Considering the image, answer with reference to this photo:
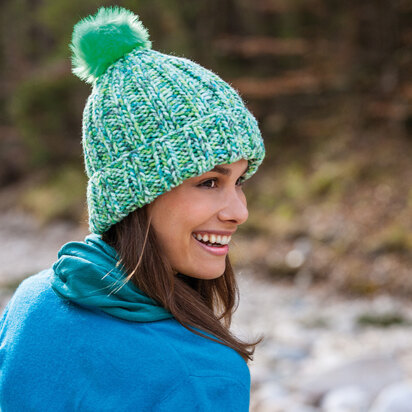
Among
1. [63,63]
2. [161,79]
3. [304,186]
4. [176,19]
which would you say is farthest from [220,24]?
[161,79]

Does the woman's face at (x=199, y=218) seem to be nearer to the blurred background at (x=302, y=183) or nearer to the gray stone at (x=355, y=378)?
the blurred background at (x=302, y=183)

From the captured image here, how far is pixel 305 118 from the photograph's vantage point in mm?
12375

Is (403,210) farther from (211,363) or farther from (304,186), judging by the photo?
(211,363)

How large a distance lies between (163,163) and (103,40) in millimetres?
418

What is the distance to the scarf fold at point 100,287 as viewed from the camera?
1357 mm

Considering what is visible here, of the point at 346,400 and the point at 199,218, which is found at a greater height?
the point at 199,218

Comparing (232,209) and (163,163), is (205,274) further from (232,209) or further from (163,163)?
(163,163)

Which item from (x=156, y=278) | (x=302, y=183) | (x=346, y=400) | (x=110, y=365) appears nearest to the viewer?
(x=110, y=365)

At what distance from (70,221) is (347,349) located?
866cm

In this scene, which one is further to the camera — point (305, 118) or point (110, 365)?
point (305, 118)

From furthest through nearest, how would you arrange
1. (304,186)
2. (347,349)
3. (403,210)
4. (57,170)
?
(57,170), (304,186), (403,210), (347,349)

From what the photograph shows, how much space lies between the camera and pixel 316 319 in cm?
648

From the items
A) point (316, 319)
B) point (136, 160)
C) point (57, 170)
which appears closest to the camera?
point (136, 160)

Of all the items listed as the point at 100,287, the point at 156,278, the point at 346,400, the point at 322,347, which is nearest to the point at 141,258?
the point at 156,278
